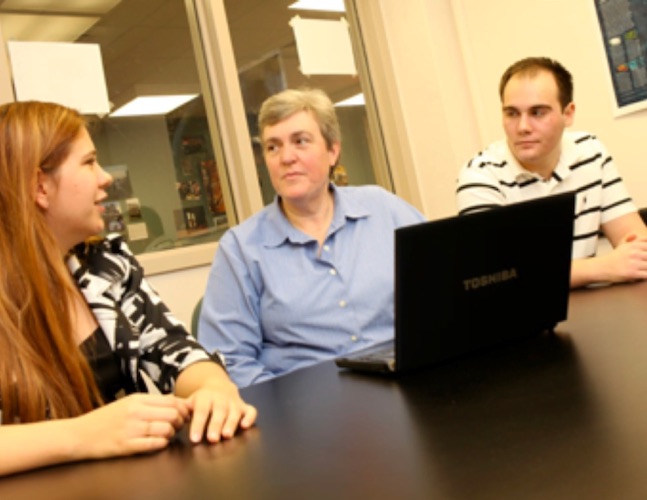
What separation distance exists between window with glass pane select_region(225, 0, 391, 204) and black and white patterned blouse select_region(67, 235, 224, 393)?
51.5 inches

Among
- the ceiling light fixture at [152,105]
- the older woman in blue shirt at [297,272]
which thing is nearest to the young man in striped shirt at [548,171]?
the older woman in blue shirt at [297,272]

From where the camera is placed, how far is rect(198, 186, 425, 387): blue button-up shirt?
5.44 feet

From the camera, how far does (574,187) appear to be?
2062 mm

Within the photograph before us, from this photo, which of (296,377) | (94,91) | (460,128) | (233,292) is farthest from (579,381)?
(460,128)

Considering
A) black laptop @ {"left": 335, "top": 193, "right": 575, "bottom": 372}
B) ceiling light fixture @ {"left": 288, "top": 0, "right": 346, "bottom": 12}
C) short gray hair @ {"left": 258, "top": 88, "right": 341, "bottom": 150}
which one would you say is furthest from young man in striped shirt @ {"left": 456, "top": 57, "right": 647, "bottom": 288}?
ceiling light fixture @ {"left": 288, "top": 0, "right": 346, "bottom": 12}

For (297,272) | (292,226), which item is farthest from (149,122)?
(297,272)

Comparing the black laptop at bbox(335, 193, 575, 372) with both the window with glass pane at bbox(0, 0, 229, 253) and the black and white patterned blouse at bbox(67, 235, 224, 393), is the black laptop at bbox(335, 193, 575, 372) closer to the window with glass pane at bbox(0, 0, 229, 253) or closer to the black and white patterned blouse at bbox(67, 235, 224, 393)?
the black and white patterned blouse at bbox(67, 235, 224, 393)

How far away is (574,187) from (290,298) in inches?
37.2

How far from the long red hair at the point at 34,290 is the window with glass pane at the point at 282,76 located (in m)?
1.44

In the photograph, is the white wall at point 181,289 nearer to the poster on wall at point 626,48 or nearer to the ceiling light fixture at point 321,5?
the ceiling light fixture at point 321,5

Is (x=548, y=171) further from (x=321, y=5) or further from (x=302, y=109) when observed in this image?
(x=321, y=5)

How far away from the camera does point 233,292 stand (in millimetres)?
1673

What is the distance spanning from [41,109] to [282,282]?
0.65 meters

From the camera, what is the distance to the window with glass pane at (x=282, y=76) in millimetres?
2910
